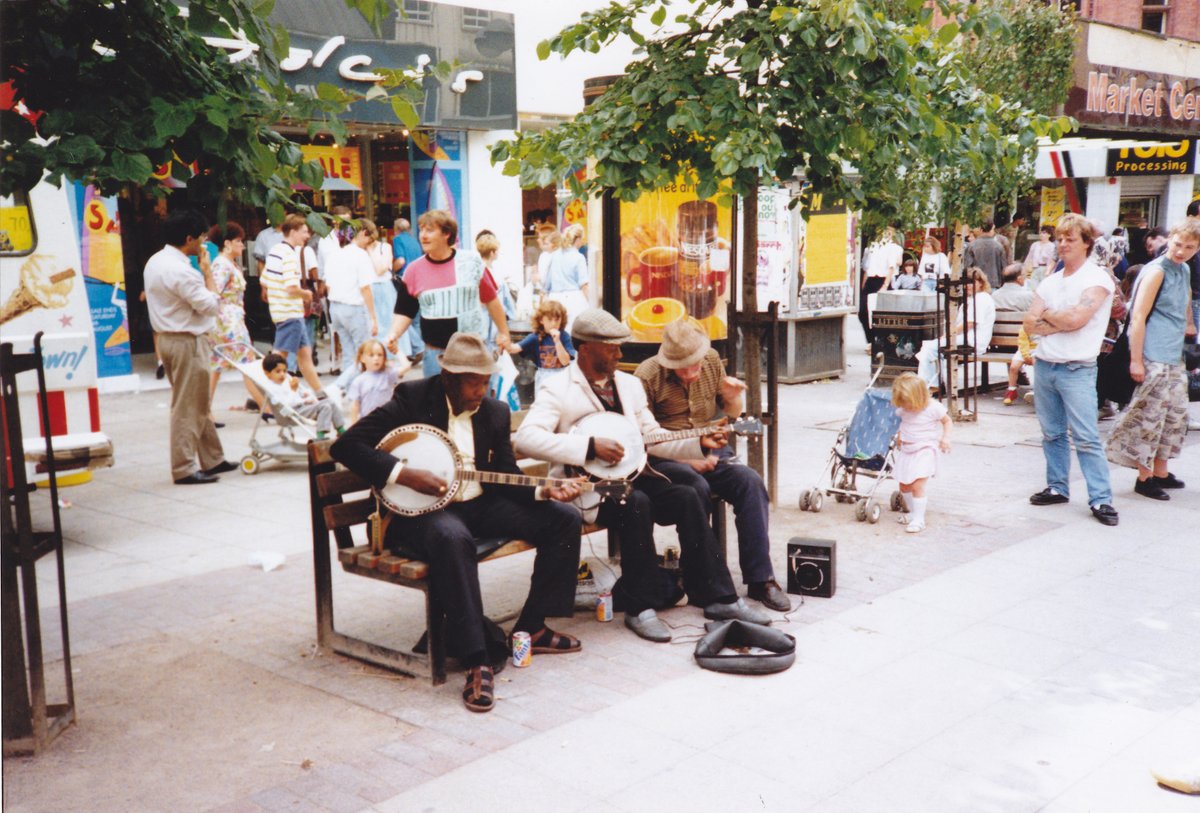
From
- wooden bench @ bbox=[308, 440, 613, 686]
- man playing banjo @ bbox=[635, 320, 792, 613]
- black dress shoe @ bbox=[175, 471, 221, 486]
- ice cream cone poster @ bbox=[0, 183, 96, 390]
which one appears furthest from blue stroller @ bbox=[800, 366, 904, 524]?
ice cream cone poster @ bbox=[0, 183, 96, 390]

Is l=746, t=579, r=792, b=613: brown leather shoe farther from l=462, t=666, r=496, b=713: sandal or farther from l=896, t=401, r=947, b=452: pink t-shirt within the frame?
l=896, t=401, r=947, b=452: pink t-shirt

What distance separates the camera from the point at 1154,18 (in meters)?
30.7

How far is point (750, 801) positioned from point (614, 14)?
189 inches

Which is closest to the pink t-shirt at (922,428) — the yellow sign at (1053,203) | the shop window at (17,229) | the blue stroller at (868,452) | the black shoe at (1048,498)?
the blue stroller at (868,452)

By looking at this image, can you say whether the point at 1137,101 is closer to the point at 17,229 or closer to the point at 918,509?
the point at 918,509

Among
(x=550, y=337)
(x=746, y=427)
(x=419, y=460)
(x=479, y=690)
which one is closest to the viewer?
(x=479, y=690)

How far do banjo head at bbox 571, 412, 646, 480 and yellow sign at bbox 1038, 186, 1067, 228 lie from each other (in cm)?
2269

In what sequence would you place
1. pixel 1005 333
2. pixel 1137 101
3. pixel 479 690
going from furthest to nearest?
1. pixel 1137 101
2. pixel 1005 333
3. pixel 479 690

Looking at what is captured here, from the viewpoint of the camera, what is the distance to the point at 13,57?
4.11 metres

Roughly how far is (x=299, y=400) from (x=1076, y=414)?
5.79 m

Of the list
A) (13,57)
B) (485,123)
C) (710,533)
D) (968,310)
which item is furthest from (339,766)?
(485,123)

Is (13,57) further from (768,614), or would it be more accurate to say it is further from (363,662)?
(768,614)

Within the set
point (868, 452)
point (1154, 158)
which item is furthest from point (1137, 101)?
point (868, 452)

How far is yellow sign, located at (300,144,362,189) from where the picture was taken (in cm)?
1683
